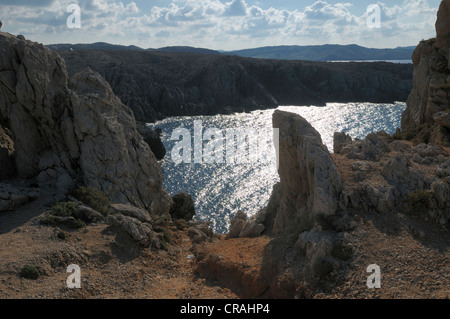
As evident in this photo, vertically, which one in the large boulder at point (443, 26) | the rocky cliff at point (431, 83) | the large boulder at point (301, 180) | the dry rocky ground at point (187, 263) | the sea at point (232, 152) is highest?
the large boulder at point (443, 26)

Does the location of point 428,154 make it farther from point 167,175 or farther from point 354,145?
point 167,175

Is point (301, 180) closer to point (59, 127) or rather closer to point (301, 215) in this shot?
point (301, 215)

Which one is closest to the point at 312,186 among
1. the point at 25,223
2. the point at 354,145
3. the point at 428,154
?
the point at 354,145

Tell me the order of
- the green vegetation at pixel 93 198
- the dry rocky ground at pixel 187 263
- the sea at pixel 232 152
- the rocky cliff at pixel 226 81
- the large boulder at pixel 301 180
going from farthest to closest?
the rocky cliff at pixel 226 81, the sea at pixel 232 152, the green vegetation at pixel 93 198, the large boulder at pixel 301 180, the dry rocky ground at pixel 187 263

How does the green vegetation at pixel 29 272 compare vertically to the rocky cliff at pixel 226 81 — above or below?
below

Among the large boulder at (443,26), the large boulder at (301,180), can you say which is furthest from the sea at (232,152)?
the large boulder at (443,26)

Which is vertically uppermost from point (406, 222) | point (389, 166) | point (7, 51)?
point (7, 51)

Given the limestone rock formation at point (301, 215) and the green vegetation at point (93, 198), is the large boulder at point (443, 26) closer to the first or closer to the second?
the limestone rock formation at point (301, 215)
